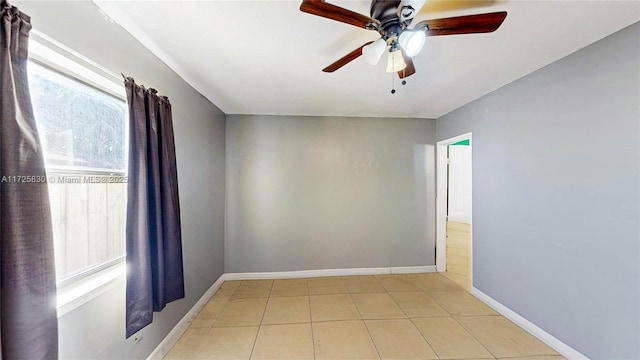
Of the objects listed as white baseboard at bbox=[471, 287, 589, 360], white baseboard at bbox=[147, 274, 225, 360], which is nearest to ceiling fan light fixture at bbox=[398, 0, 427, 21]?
white baseboard at bbox=[471, 287, 589, 360]

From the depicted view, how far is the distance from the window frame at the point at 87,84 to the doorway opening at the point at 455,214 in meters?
3.60

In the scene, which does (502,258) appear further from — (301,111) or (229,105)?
(229,105)

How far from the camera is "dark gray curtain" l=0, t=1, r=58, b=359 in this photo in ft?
3.01

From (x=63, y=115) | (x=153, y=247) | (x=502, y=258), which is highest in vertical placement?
(x=63, y=115)

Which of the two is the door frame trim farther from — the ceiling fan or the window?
the window

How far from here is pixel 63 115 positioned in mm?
1271

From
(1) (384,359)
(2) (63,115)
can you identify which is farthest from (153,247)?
(1) (384,359)

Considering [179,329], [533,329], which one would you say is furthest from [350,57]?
[533,329]

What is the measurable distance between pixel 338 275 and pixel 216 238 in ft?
6.05

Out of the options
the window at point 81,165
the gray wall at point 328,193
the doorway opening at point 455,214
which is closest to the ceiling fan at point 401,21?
the window at point 81,165

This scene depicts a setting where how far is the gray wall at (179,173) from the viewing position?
49.4 inches

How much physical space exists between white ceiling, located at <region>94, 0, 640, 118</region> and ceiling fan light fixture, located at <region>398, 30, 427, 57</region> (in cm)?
33

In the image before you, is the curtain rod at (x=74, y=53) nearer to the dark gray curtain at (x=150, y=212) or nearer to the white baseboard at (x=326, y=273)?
the dark gray curtain at (x=150, y=212)

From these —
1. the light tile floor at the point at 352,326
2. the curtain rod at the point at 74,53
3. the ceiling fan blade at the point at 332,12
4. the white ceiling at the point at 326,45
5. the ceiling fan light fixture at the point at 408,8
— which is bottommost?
the light tile floor at the point at 352,326
